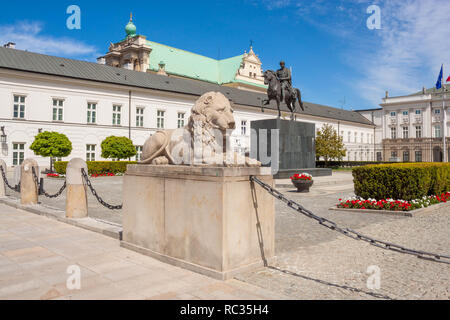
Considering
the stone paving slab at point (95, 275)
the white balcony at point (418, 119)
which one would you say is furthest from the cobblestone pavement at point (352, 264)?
the white balcony at point (418, 119)

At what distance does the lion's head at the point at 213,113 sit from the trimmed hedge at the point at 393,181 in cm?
801

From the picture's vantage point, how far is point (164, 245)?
524 centimetres

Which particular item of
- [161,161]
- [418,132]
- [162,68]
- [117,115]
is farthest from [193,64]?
[161,161]

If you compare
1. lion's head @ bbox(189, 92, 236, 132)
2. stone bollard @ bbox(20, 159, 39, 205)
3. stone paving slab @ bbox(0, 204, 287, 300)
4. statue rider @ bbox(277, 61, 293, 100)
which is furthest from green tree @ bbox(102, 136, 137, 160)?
lion's head @ bbox(189, 92, 236, 132)

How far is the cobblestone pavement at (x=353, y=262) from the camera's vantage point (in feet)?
13.6

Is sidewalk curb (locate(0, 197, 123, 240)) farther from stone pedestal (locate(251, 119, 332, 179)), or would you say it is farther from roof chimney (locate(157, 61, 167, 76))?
roof chimney (locate(157, 61, 167, 76))

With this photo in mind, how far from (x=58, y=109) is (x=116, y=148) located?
817cm

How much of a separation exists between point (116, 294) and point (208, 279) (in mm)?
1119

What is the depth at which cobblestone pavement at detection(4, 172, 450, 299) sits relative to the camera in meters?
4.13

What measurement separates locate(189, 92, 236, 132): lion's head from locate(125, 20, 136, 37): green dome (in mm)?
67829

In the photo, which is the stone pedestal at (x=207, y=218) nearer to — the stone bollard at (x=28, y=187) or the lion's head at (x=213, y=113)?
the lion's head at (x=213, y=113)

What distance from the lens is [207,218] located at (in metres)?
4.56

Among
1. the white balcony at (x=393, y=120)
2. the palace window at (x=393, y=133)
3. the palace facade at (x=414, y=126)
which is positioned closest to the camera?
the palace facade at (x=414, y=126)

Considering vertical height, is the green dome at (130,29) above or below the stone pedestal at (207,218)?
above
